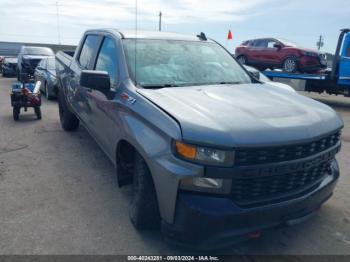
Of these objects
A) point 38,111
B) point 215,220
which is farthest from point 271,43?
point 215,220

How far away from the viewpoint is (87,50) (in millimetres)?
4988

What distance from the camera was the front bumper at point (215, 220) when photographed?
233 cm

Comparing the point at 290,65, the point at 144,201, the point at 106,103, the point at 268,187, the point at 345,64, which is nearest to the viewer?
the point at 268,187

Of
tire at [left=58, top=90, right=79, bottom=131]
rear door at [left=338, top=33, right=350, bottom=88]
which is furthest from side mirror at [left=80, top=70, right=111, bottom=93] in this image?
rear door at [left=338, top=33, right=350, bottom=88]

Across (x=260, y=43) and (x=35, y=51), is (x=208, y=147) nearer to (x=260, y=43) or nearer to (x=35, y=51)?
(x=260, y=43)

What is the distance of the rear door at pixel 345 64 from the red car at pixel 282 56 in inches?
40.8

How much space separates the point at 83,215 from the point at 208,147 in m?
1.79

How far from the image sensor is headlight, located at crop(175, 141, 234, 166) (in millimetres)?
2308

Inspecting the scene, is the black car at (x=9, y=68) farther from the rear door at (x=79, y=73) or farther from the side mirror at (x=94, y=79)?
the side mirror at (x=94, y=79)

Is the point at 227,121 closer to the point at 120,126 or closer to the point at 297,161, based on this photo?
the point at 297,161

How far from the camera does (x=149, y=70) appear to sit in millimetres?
3514

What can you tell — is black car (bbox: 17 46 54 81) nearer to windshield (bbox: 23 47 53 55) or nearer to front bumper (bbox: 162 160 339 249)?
windshield (bbox: 23 47 53 55)

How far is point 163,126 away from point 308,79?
11.3m

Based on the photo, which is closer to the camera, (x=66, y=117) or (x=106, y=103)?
(x=106, y=103)
